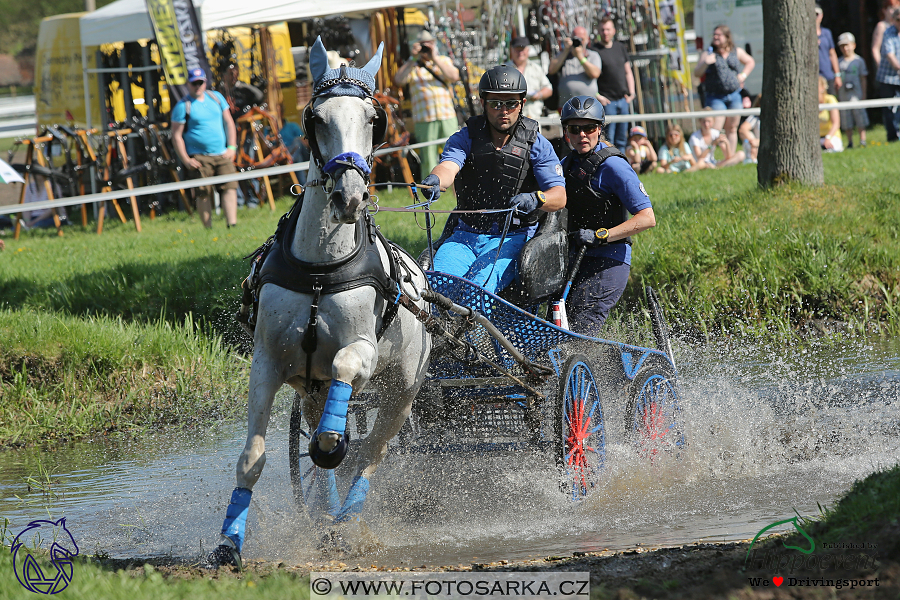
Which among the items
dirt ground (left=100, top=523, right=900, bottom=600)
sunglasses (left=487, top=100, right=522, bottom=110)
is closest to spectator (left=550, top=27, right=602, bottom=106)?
sunglasses (left=487, top=100, right=522, bottom=110)

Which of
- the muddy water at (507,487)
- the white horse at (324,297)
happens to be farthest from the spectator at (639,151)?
the white horse at (324,297)

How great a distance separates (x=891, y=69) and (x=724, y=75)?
3727 mm

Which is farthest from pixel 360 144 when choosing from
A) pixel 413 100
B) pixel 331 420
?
pixel 413 100

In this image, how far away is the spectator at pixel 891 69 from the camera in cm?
1540

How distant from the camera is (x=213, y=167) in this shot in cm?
1215

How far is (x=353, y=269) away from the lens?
12.9 feet

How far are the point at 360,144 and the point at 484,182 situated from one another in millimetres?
1945

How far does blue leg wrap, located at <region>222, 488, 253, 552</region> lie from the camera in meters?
3.90

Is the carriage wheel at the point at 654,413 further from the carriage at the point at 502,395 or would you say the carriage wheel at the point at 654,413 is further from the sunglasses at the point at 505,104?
the sunglasses at the point at 505,104

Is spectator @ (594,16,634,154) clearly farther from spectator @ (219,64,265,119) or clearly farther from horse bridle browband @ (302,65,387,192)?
horse bridle browband @ (302,65,387,192)

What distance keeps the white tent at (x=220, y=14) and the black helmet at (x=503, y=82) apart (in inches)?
331

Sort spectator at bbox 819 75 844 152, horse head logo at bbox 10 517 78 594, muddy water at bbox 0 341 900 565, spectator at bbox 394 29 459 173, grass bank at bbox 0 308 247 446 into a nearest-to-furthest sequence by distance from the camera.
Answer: horse head logo at bbox 10 517 78 594, muddy water at bbox 0 341 900 565, grass bank at bbox 0 308 247 446, spectator at bbox 394 29 459 173, spectator at bbox 819 75 844 152

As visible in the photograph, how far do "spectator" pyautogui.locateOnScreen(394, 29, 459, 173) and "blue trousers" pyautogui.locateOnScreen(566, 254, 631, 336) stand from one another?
7033 millimetres

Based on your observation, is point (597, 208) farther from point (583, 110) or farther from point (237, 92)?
point (237, 92)
